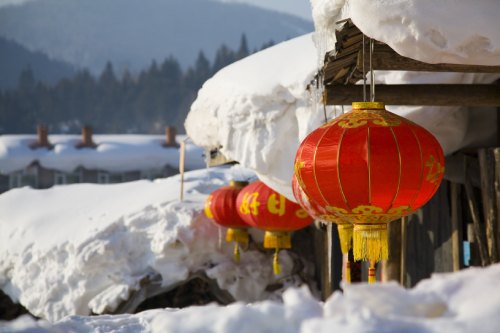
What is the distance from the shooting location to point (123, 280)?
387 inches

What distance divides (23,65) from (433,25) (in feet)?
322

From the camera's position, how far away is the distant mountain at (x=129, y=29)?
117938 millimetres

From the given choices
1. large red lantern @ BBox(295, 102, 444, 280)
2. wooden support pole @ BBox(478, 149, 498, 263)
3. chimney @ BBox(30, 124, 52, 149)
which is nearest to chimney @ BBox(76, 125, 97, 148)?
chimney @ BBox(30, 124, 52, 149)

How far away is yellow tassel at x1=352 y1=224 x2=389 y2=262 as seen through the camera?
167 inches

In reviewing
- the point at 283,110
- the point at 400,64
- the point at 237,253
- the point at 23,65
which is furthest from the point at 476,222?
the point at 23,65

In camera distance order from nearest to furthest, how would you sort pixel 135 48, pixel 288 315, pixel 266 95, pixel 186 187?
pixel 288 315 → pixel 266 95 → pixel 186 187 → pixel 135 48

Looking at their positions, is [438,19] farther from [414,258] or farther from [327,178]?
[414,258]

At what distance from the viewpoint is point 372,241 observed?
4250 mm

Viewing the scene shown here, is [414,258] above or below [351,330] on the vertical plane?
below

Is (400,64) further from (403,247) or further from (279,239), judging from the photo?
(279,239)

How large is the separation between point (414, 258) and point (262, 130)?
197cm

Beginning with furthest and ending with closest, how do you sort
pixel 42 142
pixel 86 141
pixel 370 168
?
pixel 86 141, pixel 42 142, pixel 370 168

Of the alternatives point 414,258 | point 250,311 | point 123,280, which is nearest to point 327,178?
point 250,311

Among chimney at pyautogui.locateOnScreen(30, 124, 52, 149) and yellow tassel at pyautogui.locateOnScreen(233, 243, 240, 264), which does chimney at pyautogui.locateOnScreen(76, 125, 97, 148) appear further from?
yellow tassel at pyautogui.locateOnScreen(233, 243, 240, 264)
